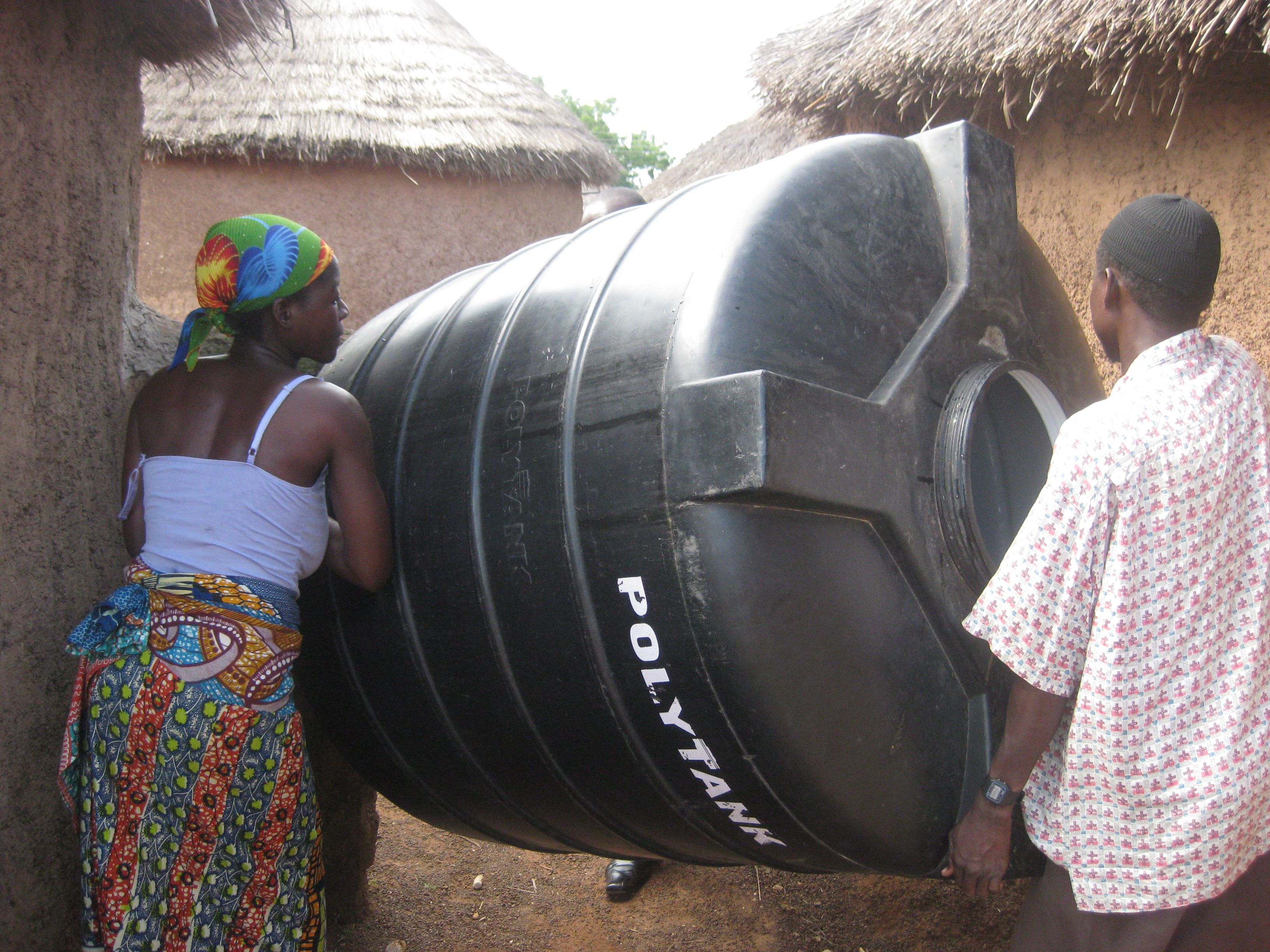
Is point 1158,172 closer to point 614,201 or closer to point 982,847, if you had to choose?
point 982,847

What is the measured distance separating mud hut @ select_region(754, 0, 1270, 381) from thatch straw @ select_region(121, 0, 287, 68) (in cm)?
237

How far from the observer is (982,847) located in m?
1.70

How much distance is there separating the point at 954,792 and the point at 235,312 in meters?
1.74

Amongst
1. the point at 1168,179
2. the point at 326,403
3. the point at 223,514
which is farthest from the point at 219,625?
the point at 1168,179

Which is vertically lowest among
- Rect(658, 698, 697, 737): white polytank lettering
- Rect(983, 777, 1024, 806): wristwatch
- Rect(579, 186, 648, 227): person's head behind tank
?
Rect(983, 777, 1024, 806): wristwatch

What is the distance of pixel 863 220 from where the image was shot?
185 centimetres

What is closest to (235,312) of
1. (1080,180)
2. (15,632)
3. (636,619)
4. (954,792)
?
(15,632)

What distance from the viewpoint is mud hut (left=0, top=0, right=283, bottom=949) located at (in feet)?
6.72

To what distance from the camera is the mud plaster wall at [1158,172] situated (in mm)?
2855

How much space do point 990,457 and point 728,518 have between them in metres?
1.16

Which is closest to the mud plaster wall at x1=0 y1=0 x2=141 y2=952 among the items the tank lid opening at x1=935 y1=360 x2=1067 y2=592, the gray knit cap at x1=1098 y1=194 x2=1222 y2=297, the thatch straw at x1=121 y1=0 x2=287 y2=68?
the thatch straw at x1=121 y1=0 x2=287 y2=68

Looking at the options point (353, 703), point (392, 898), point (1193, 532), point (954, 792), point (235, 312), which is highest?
point (235, 312)

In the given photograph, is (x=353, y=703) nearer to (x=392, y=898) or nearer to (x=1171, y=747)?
(x=392, y=898)

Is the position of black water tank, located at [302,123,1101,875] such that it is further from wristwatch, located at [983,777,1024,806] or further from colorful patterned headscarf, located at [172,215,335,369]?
colorful patterned headscarf, located at [172,215,335,369]
